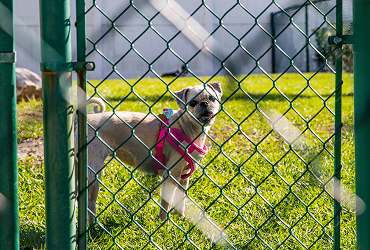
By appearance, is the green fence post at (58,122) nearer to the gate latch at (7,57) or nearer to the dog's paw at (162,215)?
the gate latch at (7,57)

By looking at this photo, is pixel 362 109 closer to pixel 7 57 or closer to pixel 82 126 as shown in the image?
pixel 82 126

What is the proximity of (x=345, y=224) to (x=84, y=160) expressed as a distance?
1.71m

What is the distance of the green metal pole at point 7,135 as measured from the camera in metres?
1.40

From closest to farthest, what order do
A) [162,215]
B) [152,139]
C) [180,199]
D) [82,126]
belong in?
1. [82,126]
2. [162,215]
3. [152,139]
4. [180,199]

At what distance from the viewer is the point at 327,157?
146 inches

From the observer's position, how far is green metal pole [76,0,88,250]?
1.48 metres

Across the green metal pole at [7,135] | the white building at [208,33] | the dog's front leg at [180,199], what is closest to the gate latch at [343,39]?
the white building at [208,33]

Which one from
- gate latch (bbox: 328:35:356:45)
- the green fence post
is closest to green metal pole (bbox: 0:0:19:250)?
the green fence post

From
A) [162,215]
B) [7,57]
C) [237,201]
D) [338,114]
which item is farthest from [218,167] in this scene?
[7,57]

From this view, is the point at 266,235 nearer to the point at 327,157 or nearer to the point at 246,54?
the point at 327,157

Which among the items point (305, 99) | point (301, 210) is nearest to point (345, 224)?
point (301, 210)

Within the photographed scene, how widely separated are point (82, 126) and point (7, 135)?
0.25 m

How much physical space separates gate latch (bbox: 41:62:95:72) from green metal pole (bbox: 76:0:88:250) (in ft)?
0.10

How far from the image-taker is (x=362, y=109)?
1573mm
